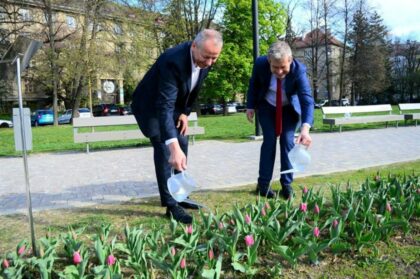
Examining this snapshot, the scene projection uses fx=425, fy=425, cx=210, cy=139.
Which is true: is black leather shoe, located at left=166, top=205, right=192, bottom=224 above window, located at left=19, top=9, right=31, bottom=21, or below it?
below

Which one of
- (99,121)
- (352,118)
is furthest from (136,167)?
(352,118)

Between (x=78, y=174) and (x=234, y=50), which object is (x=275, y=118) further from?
(x=234, y=50)

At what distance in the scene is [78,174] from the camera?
704 centimetres

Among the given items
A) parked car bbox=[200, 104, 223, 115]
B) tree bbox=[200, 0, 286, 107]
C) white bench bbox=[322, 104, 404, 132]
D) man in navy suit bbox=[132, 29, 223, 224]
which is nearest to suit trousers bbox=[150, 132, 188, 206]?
man in navy suit bbox=[132, 29, 223, 224]

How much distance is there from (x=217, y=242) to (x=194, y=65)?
1487 mm

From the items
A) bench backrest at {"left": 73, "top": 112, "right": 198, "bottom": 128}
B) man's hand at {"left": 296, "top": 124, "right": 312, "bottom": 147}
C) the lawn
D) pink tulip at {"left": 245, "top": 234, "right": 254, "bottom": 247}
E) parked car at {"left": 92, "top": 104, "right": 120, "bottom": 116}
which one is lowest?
the lawn

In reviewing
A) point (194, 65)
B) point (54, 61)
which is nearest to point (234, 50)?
point (54, 61)

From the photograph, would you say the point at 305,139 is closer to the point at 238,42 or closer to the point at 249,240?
the point at 249,240

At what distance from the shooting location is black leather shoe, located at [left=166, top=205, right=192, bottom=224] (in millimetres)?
3779

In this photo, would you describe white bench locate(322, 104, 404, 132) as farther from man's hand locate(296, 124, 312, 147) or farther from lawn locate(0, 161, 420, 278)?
man's hand locate(296, 124, 312, 147)

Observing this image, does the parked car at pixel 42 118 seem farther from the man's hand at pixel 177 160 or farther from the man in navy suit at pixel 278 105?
the man's hand at pixel 177 160

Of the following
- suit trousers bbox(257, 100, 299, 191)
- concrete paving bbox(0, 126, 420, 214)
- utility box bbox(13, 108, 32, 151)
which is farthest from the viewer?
concrete paving bbox(0, 126, 420, 214)

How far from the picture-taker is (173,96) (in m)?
3.36

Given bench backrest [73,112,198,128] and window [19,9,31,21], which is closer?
bench backrest [73,112,198,128]
